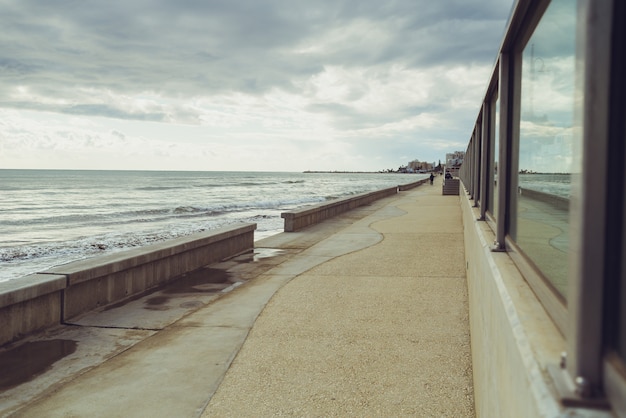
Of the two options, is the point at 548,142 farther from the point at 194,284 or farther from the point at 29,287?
the point at 194,284

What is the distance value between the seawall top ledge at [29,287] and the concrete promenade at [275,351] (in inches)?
17.3

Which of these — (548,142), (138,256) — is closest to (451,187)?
(138,256)

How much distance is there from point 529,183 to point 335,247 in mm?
8096

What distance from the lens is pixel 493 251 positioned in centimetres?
317

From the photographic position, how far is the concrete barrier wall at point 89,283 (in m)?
4.91

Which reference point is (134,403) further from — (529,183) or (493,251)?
(529,183)

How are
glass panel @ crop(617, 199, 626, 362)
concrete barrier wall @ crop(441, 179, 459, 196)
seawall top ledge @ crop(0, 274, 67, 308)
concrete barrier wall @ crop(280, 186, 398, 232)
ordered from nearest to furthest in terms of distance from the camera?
1. glass panel @ crop(617, 199, 626, 362)
2. seawall top ledge @ crop(0, 274, 67, 308)
3. concrete barrier wall @ crop(280, 186, 398, 232)
4. concrete barrier wall @ crop(441, 179, 459, 196)

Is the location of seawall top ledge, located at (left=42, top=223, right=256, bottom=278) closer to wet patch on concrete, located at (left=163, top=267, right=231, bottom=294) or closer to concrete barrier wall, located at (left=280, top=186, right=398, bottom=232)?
wet patch on concrete, located at (left=163, top=267, right=231, bottom=294)

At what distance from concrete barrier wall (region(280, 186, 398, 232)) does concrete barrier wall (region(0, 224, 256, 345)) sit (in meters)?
4.48

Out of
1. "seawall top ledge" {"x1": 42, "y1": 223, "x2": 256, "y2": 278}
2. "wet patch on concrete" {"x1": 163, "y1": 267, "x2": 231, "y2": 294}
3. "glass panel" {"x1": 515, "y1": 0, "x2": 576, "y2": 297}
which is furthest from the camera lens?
"wet patch on concrete" {"x1": 163, "y1": 267, "x2": 231, "y2": 294}

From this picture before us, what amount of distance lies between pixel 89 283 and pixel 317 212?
992 centimetres

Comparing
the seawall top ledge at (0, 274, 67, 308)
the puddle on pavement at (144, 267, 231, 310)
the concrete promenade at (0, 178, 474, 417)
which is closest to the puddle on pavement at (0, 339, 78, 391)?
the concrete promenade at (0, 178, 474, 417)

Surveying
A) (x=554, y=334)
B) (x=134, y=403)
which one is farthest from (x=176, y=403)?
(x=554, y=334)

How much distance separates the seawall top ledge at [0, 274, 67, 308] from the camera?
15.7ft
